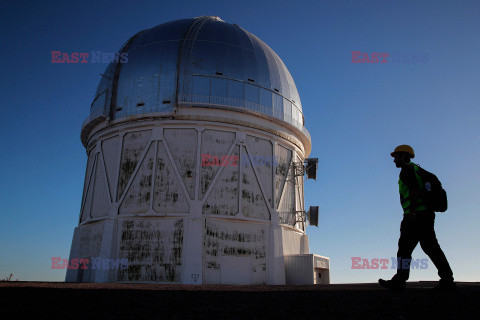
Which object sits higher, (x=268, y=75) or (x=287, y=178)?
(x=268, y=75)

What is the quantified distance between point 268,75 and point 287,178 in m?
6.32

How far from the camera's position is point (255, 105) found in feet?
69.5

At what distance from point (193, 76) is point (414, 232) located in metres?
16.6

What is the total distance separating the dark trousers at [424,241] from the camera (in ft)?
18.9

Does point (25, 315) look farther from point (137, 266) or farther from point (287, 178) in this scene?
point (287, 178)

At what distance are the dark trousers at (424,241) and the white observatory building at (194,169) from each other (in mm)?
13135

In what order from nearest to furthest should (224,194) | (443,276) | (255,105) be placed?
1. (443,276)
2. (224,194)
3. (255,105)

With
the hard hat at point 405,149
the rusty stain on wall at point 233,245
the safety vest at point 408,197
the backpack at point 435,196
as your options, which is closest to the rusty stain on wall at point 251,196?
the rusty stain on wall at point 233,245

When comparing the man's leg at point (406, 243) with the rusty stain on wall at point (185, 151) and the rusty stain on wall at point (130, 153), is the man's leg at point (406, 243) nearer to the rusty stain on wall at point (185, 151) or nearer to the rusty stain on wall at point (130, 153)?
the rusty stain on wall at point (185, 151)

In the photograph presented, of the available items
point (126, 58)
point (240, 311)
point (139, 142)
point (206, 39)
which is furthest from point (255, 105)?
point (240, 311)

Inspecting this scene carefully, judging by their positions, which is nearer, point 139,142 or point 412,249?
point 412,249

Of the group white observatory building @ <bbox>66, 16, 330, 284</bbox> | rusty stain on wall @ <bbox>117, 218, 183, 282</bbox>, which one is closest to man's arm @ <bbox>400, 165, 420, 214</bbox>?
white observatory building @ <bbox>66, 16, 330, 284</bbox>

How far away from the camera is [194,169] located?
773 inches

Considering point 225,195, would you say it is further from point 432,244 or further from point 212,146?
point 432,244
